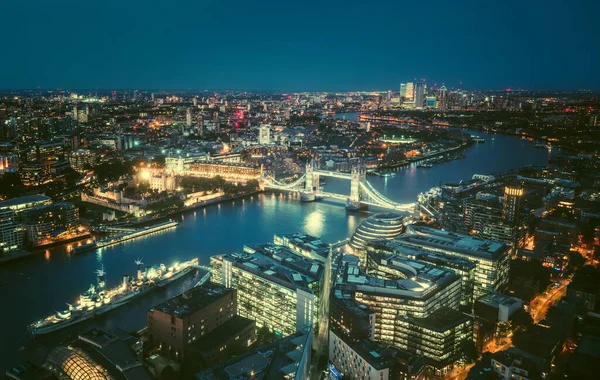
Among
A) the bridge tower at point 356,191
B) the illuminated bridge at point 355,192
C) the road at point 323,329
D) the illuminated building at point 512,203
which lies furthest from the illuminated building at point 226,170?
the road at point 323,329

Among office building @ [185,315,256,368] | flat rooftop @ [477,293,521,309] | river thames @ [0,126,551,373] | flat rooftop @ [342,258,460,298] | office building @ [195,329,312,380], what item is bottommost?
river thames @ [0,126,551,373]

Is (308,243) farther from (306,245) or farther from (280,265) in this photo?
(280,265)

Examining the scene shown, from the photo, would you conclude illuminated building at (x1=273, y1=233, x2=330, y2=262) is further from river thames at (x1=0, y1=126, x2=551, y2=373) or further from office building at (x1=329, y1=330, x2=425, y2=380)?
office building at (x1=329, y1=330, x2=425, y2=380)

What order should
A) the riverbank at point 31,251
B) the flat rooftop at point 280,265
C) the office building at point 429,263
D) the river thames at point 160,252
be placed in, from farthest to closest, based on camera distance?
the riverbank at point 31,251
the office building at point 429,263
the river thames at point 160,252
the flat rooftop at point 280,265

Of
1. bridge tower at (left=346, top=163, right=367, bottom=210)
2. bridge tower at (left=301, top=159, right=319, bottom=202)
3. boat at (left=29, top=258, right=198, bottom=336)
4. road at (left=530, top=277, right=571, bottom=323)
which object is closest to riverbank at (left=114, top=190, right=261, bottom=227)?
bridge tower at (left=301, top=159, right=319, bottom=202)

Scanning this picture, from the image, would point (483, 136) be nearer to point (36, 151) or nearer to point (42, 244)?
point (36, 151)

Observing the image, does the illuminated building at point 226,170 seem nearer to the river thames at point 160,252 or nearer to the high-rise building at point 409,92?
the river thames at point 160,252

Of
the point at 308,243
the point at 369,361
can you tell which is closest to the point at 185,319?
the point at 369,361
